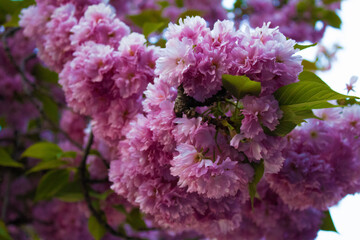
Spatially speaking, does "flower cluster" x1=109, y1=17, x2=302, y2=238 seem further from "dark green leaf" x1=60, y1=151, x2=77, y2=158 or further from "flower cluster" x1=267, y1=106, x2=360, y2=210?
"dark green leaf" x1=60, y1=151, x2=77, y2=158

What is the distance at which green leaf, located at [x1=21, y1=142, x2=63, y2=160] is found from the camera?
1488 mm

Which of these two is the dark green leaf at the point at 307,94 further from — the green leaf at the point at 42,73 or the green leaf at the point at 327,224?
the green leaf at the point at 42,73

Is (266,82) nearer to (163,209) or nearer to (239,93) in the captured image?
(239,93)

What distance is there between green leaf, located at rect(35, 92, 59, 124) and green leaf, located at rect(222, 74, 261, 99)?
1548mm

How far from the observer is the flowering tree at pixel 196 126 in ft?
2.50

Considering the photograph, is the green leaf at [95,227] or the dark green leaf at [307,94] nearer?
the dark green leaf at [307,94]

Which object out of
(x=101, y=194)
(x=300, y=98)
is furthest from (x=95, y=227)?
(x=300, y=98)

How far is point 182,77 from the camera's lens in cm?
77

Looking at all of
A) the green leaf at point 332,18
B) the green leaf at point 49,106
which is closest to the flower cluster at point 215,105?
the green leaf at point 49,106

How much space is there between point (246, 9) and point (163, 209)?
6.86 ft

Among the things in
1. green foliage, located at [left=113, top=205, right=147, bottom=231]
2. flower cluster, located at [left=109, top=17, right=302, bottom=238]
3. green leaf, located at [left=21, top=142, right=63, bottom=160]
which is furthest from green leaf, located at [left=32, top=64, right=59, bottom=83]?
flower cluster, located at [left=109, top=17, right=302, bottom=238]

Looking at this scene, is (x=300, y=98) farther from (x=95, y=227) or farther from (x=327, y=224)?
(x=95, y=227)

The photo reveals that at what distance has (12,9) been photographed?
1.80 meters

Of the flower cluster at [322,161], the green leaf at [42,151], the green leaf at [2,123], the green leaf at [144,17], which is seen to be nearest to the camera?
the flower cluster at [322,161]
